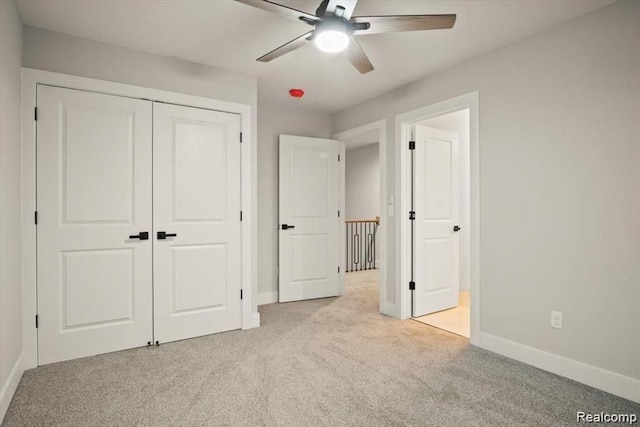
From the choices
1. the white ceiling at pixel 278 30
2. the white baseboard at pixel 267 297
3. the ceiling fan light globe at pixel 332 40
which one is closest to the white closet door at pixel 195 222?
the white ceiling at pixel 278 30

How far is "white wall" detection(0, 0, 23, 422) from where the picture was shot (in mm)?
1982

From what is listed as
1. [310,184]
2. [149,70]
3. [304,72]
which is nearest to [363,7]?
[304,72]

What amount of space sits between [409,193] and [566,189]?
1532 millimetres

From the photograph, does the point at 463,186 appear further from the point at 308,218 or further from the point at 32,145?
the point at 32,145

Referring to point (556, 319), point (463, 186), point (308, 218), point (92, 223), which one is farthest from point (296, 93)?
point (556, 319)

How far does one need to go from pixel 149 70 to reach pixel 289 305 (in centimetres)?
285

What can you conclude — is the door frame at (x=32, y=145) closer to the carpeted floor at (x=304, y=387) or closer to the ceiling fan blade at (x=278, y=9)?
the carpeted floor at (x=304, y=387)

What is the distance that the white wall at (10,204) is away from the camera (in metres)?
1.98

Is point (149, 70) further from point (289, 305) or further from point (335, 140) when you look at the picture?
point (289, 305)

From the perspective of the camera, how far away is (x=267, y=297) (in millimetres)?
4348

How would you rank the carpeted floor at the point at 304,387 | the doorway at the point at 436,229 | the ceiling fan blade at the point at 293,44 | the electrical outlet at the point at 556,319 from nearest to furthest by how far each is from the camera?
the carpeted floor at the point at 304,387 < the ceiling fan blade at the point at 293,44 < the electrical outlet at the point at 556,319 < the doorway at the point at 436,229

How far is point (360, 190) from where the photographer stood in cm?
802

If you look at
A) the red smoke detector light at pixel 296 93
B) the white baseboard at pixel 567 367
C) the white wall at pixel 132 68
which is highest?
the red smoke detector light at pixel 296 93

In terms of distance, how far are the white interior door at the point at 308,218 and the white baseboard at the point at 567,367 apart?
7.16 feet
